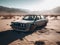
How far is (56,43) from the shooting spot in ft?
29.2

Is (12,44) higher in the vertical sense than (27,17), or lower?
lower

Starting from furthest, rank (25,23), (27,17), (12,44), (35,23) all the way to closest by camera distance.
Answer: (27,17)
(35,23)
(25,23)
(12,44)

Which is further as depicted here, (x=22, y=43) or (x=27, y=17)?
(x=27, y=17)

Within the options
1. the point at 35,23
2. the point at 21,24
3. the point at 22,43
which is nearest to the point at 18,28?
the point at 21,24

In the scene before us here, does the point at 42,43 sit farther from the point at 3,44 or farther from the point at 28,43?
the point at 3,44

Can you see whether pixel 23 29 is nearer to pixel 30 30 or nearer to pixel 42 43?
pixel 30 30

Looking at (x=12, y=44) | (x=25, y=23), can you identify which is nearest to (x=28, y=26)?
(x=25, y=23)

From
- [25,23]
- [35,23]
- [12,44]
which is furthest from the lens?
[35,23]

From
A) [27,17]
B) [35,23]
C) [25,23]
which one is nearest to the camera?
[25,23]

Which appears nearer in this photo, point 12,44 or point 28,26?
point 12,44

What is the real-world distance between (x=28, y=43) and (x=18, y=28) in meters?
3.26

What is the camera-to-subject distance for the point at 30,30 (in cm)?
1205

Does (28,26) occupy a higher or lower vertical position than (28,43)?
higher

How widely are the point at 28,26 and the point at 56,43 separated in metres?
3.47
